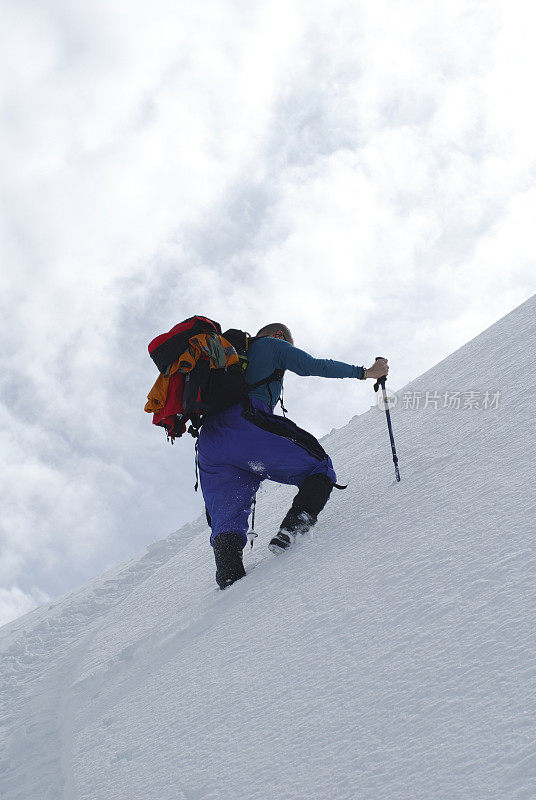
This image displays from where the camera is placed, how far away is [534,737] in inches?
54.3

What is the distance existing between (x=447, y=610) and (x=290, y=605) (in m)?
0.87

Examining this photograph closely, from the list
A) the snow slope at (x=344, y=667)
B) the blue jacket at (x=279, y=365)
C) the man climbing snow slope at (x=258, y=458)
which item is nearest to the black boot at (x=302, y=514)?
the man climbing snow slope at (x=258, y=458)

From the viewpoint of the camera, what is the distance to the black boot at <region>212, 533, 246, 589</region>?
372 centimetres

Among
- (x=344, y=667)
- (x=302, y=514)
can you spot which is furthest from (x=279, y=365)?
(x=344, y=667)

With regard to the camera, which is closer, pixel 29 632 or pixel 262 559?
pixel 262 559

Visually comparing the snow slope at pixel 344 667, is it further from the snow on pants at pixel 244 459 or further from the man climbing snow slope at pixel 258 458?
the snow on pants at pixel 244 459

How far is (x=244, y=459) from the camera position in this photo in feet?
12.8

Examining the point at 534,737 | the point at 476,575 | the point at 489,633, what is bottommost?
the point at 534,737

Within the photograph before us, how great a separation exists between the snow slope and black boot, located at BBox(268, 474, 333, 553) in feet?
0.36

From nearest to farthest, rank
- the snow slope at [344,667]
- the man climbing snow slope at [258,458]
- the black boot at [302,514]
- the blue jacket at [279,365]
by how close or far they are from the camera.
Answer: the snow slope at [344,667] < the black boot at [302,514] < the man climbing snow slope at [258,458] < the blue jacket at [279,365]

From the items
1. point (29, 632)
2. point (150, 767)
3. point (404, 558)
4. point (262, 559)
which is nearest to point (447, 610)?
point (404, 558)

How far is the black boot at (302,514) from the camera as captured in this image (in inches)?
144

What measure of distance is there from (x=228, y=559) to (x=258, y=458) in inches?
25.3

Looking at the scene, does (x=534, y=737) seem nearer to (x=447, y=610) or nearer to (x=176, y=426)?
(x=447, y=610)
